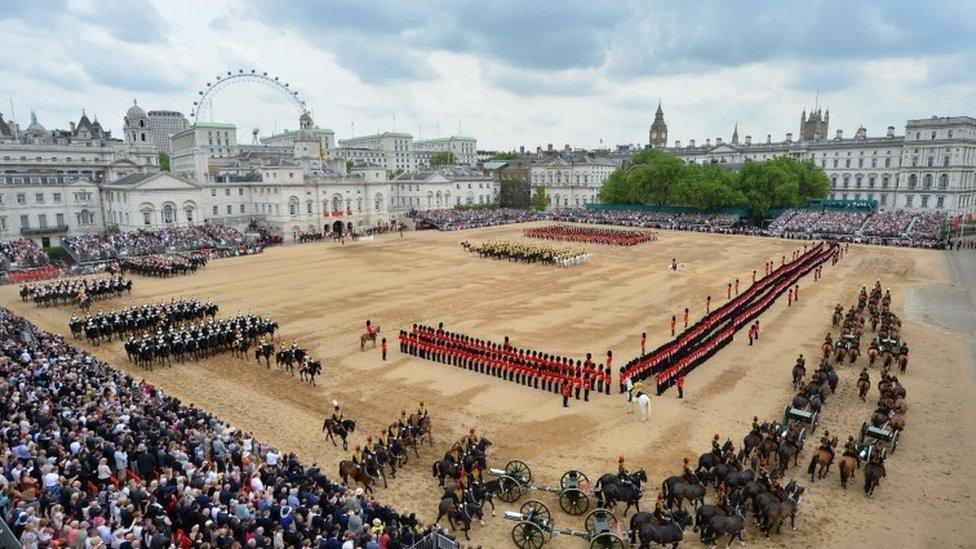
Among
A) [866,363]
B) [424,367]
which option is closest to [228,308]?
[424,367]

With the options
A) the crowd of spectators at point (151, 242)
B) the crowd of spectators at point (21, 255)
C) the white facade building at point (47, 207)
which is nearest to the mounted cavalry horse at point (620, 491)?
the crowd of spectators at point (151, 242)

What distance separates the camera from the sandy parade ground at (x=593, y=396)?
13.7 metres

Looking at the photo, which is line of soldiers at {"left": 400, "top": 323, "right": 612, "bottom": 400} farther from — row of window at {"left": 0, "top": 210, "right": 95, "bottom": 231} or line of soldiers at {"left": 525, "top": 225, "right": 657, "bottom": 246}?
row of window at {"left": 0, "top": 210, "right": 95, "bottom": 231}

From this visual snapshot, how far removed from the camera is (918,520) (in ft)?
41.2

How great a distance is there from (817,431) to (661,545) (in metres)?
8.14

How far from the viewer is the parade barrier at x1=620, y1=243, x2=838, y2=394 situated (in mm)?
20500

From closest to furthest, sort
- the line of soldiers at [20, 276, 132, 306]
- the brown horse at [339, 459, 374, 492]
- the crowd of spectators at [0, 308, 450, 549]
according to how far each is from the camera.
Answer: the crowd of spectators at [0, 308, 450, 549]
the brown horse at [339, 459, 374, 492]
the line of soldiers at [20, 276, 132, 306]

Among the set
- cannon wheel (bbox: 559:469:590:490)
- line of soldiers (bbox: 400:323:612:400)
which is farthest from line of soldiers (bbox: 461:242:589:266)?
cannon wheel (bbox: 559:469:590:490)

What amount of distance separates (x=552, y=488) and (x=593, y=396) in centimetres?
670

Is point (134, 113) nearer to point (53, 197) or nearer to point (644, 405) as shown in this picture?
point (53, 197)

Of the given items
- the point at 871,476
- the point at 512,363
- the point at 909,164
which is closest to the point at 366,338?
the point at 512,363

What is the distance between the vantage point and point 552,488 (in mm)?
13461

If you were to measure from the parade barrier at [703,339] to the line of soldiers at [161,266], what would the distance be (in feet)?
119

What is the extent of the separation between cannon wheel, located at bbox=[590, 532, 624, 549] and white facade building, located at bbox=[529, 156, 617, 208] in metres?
94.3
